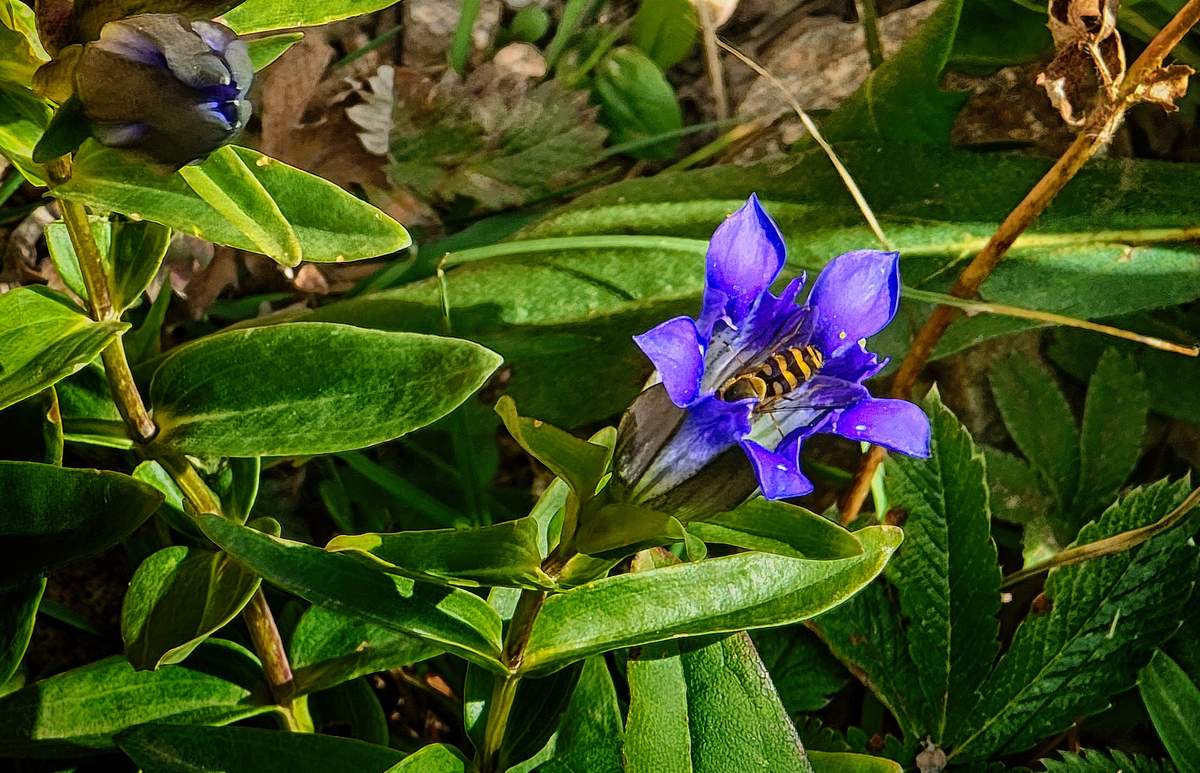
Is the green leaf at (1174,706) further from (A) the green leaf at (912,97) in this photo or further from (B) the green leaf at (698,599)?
(A) the green leaf at (912,97)

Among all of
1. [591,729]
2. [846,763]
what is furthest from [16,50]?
[846,763]

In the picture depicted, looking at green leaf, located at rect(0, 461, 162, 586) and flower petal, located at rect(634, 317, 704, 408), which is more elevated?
flower petal, located at rect(634, 317, 704, 408)

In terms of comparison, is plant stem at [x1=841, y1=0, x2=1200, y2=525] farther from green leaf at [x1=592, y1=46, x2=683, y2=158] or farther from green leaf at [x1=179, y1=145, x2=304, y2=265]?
green leaf at [x1=179, y1=145, x2=304, y2=265]

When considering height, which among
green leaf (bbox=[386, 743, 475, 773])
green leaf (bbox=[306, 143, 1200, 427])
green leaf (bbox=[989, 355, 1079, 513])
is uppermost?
green leaf (bbox=[306, 143, 1200, 427])

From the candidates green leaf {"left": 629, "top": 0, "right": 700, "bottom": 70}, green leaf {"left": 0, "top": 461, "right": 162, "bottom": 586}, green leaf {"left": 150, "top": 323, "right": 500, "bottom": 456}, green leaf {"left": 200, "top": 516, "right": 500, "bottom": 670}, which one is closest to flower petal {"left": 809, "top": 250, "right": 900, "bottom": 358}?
green leaf {"left": 150, "top": 323, "right": 500, "bottom": 456}

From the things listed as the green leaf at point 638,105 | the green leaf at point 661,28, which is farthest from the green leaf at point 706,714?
the green leaf at point 661,28

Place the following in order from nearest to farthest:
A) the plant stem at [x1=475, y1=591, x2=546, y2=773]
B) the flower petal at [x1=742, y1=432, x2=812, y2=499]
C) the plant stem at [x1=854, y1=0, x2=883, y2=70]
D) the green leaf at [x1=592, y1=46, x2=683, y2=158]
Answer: the flower petal at [x1=742, y1=432, x2=812, y2=499] → the plant stem at [x1=475, y1=591, x2=546, y2=773] → the plant stem at [x1=854, y1=0, x2=883, y2=70] → the green leaf at [x1=592, y1=46, x2=683, y2=158]
